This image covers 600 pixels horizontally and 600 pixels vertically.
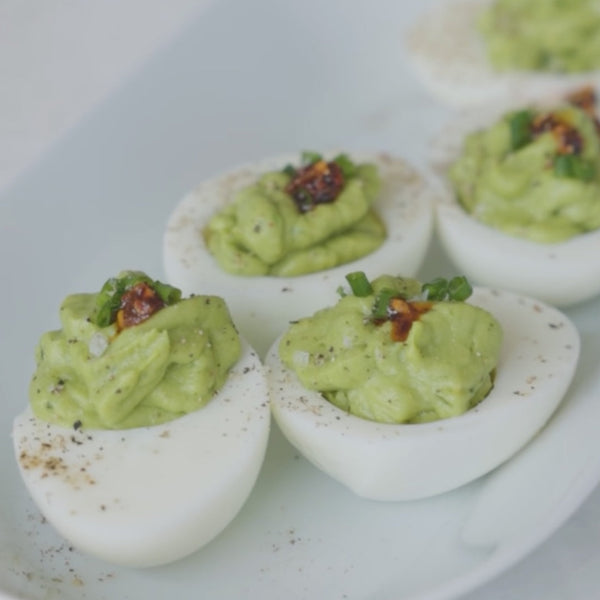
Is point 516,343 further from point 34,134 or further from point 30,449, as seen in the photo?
point 34,134

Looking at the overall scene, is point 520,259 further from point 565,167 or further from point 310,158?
point 310,158

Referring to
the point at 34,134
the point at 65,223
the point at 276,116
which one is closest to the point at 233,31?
the point at 276,116

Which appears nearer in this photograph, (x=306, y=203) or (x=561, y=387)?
(x=561, y=387)

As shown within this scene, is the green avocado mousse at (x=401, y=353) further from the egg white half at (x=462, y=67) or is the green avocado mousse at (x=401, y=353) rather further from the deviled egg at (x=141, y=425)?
the egg white half at (x=462, y=67)

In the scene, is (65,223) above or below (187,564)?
above

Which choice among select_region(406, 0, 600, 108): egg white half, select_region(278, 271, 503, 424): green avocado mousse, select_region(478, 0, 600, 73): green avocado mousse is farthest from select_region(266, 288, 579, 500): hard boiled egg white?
select_region(478, 0, 600, 73): green avocado mousse
